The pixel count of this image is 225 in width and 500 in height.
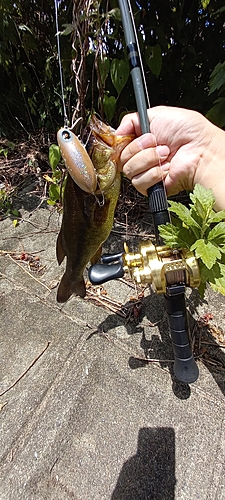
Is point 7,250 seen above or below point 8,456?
above

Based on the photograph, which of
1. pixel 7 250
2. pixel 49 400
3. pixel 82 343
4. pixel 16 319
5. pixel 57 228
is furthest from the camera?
pixel 57 228

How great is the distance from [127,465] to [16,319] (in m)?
1.15

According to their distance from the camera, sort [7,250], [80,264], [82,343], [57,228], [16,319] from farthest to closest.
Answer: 1. [57,228]
2. [7,250]
3. [16,319]
4. [82,343]
5. [80,264]

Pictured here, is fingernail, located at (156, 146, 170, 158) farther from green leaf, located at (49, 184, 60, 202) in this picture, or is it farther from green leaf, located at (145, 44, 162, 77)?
green leaf, located at (49, 184, 60, 202)

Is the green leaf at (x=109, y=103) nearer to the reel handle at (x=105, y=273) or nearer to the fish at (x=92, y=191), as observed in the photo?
the fish at (x=92, y=191)

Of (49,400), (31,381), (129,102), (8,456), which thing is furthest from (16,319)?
(129,102)

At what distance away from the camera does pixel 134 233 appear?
9.10 ft

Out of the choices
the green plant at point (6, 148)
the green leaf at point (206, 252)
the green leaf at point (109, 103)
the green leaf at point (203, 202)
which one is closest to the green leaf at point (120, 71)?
the green leaf at point (109, 103)

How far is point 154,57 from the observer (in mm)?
2189

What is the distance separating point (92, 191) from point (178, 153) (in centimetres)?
53

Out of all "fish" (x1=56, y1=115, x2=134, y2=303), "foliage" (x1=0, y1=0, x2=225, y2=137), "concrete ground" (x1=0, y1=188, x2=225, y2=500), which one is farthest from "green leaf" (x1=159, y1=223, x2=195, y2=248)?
"foliage" (x1=0, y1=0, x2=225, y2=137)

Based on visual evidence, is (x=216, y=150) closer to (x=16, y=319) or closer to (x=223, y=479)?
(x=223, y=479)

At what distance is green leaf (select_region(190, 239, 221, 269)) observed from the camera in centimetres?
85

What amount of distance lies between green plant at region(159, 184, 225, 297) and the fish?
12.3 inches
